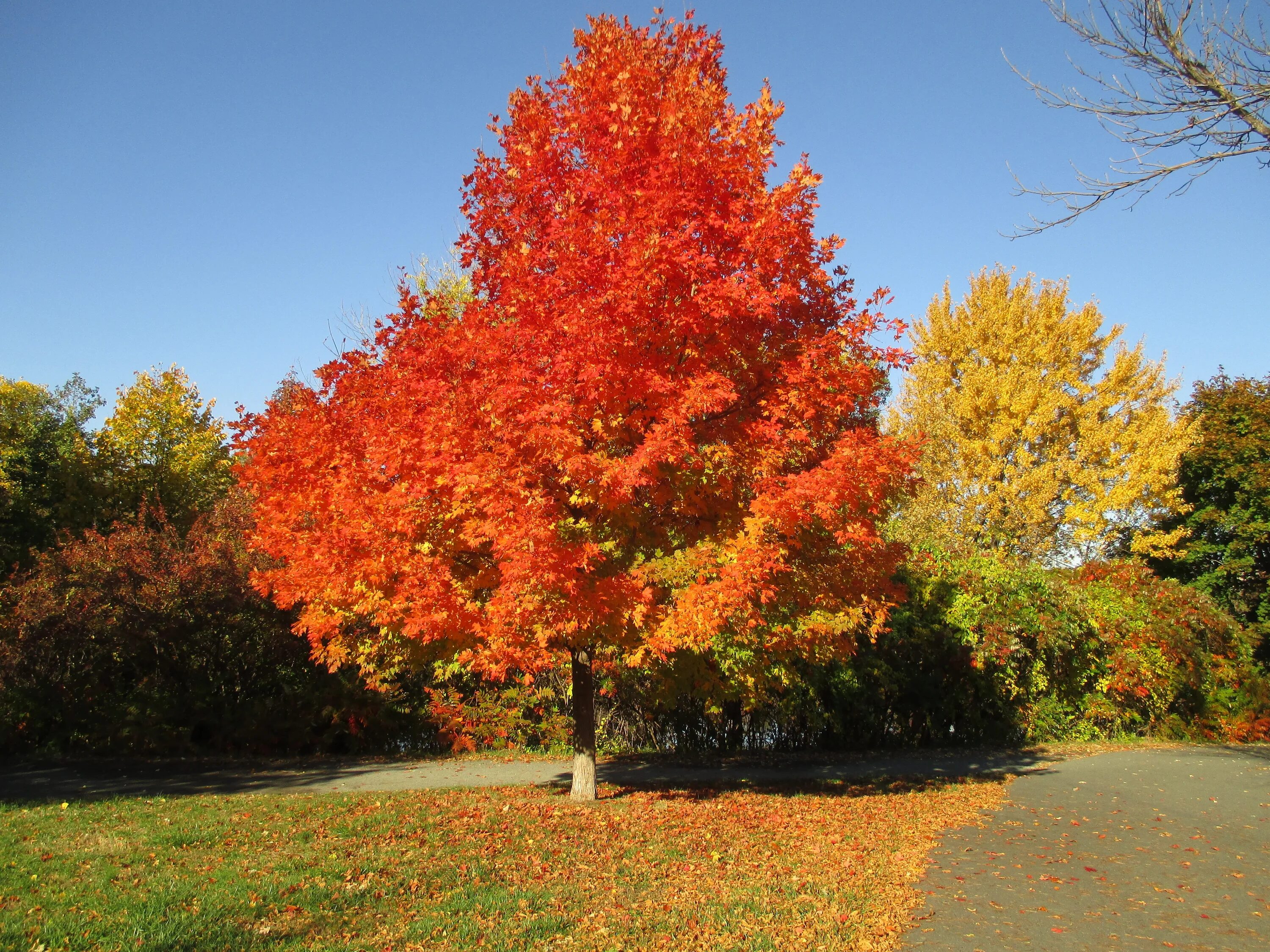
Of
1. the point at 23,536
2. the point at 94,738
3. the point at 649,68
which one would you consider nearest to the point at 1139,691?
the point at 649,68

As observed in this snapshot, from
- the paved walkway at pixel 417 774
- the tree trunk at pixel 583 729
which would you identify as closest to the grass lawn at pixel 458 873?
the tree trunk at pixel 583 729

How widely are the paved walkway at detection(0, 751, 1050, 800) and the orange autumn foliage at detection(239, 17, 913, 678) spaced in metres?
3.17

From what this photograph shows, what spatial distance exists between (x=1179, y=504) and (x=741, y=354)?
65.6 feet

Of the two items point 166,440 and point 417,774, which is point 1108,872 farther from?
point 166,440

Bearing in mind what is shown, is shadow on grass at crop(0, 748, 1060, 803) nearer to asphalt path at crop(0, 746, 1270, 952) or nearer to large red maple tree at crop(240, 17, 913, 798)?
asphalt path at crop(0, 746, 1270, 952)

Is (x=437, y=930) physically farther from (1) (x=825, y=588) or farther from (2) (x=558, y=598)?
(1) (x=825, y=588)

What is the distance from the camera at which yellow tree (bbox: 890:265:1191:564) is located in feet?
78.0

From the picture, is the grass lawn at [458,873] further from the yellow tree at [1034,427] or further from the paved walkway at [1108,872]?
the yellow tree at [1034,427]

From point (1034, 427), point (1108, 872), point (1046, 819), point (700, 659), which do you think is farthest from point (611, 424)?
point (1034, 427)

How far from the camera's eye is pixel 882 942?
4.92 meters

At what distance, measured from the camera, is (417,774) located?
11773 millimetres

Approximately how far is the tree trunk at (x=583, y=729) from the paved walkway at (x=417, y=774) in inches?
60.8

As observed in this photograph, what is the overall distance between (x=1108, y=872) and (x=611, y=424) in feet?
18.8

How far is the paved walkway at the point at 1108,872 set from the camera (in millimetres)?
5148
